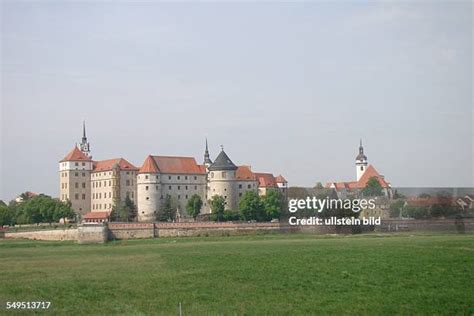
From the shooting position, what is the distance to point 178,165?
9888 centimetres

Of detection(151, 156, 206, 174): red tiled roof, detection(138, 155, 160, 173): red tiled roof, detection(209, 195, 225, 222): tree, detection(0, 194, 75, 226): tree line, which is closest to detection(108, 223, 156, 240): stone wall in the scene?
detection(209, 195, 225, 222): tree

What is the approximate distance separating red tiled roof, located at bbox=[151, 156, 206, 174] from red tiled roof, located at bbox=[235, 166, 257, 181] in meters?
5.26

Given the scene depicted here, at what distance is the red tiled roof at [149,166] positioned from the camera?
309 feet

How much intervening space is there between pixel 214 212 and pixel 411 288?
64.9 meters

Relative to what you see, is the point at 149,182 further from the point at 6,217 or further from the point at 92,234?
the point at 92,234

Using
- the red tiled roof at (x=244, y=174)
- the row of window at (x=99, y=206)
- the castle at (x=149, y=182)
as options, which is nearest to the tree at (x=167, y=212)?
the castle at (x=149, y=182)

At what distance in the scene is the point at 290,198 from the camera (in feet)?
285

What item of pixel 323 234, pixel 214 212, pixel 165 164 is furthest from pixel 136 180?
pixel 323 234

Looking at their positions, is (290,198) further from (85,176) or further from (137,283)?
(137,283)

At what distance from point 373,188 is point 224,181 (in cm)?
2302

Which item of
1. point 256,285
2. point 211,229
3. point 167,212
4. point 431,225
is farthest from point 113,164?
point 256,285

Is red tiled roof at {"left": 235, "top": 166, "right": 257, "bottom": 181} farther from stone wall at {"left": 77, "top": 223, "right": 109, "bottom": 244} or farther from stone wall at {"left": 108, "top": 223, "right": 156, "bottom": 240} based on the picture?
stone wall at {"left": 77, "top": 223, "right": 109, "bottom": 244}

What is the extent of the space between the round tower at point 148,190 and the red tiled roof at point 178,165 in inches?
68.2

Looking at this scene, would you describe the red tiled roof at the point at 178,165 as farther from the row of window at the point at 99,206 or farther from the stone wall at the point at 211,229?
the stone wall at the point at 211,229
